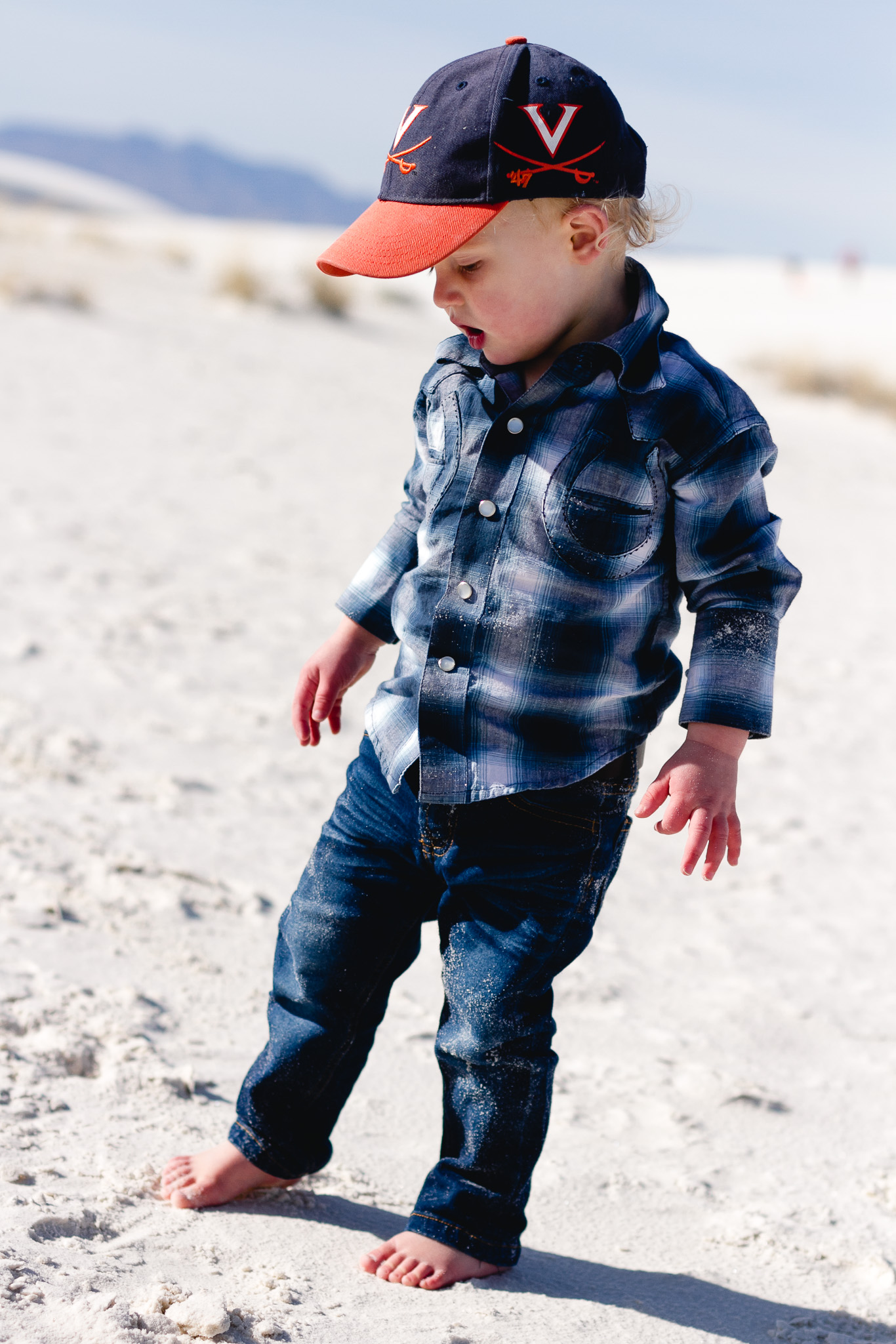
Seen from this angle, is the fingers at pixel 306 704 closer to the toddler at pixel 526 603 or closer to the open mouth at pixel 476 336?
the toddler at pixel 526 603

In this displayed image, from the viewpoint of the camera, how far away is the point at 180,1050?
6.98ft

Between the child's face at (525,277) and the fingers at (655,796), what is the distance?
0.51m

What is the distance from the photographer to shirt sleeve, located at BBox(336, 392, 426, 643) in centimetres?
178

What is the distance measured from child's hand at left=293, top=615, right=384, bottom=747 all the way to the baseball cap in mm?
525

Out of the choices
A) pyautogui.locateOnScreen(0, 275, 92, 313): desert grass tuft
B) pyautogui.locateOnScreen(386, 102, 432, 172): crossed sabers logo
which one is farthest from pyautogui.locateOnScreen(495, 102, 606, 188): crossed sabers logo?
pyautogui.locateOnScreen(0, 275, 92, 313): desert grass tuft

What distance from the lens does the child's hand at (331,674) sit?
185cm

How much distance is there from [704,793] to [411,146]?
2.60ft

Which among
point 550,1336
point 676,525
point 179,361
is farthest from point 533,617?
point 179,361

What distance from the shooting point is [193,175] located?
536 ft

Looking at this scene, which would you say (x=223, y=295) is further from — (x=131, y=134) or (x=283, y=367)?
(x=131, y=134)

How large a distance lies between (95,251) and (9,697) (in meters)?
10.4

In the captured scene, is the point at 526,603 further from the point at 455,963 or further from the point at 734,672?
the point at 455,963

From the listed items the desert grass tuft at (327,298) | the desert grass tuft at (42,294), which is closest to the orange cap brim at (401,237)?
the desert grass tuft at (42,294)

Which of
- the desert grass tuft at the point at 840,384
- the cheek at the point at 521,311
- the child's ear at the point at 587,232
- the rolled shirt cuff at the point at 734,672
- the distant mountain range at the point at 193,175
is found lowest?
the rolled shirt cuff at the point at 734,672
